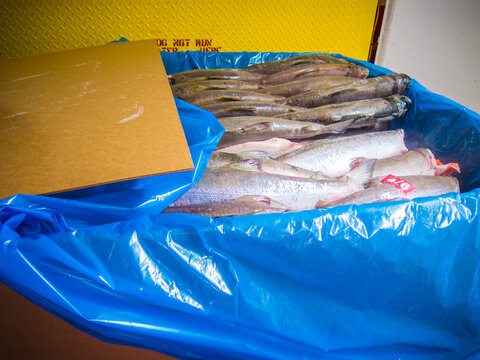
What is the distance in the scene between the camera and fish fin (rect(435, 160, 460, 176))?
1.38 meters

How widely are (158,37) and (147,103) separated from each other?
1.89m

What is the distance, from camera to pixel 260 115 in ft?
5.72

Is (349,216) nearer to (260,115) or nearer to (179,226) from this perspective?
(179,226)

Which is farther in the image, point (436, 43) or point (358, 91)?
point (436, 43)

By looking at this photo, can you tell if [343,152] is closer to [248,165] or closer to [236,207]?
[248,165]

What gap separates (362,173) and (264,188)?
0.44 meters

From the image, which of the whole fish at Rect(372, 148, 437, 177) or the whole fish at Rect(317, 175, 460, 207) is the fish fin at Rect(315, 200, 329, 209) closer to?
the whole fish at Rect(317, 175, 460, 207)

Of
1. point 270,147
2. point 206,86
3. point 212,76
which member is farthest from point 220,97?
point 270,147

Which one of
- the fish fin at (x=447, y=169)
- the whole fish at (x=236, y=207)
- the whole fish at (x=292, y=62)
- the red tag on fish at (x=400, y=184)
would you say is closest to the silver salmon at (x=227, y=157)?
the whole fish at (x=236, y=207)

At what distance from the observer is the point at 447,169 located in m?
1.39

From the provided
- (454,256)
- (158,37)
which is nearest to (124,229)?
(454,256)

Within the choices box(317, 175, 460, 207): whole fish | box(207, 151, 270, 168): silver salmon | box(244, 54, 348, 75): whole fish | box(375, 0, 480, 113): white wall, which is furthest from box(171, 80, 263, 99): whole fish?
box(375, 0, 480, 113): white wall

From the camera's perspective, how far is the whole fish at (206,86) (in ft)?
6.12

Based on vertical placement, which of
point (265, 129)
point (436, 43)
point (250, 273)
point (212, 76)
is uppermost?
point (436, 43)
